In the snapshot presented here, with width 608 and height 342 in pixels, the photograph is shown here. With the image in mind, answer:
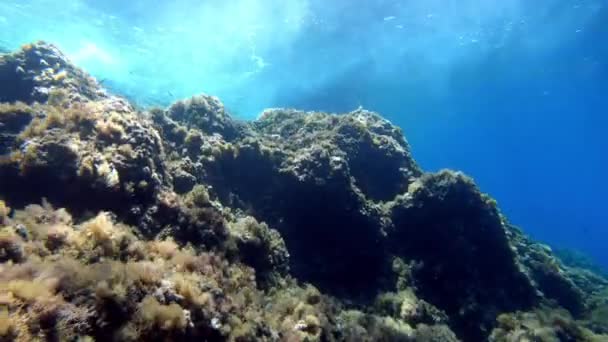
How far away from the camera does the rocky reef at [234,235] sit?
4113 millimetres

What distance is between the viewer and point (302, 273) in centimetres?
870

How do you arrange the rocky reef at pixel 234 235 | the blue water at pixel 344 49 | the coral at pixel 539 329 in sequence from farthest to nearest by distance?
the blue water at pixel 344 49, the coral at pixel 539 329, the rocky reef at pixel 234 235

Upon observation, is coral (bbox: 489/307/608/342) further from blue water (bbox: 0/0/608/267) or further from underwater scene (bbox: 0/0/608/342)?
blue water (bbox: 0/0/608/267)

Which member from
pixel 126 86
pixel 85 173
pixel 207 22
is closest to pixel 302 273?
pixel 85 173

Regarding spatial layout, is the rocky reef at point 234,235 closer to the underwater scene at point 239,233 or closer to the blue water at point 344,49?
the underwater scene at point 239,233

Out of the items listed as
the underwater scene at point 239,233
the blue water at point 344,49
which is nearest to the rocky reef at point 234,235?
the underwater scene at point 239,233

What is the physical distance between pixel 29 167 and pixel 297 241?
221 inches

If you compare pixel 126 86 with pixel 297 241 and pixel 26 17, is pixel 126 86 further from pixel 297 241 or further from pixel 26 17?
pixel 297 241

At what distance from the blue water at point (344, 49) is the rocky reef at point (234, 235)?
713 inches

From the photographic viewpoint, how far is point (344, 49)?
34.1m

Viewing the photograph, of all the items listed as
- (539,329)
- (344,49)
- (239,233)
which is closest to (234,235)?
(239,233)

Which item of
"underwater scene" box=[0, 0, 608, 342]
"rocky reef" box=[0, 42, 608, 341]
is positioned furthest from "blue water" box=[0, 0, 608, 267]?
"rocky reef" box=[0, 42, 608, 341]

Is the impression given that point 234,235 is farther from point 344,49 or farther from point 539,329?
point 344,49

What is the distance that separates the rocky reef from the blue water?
18.1 m
